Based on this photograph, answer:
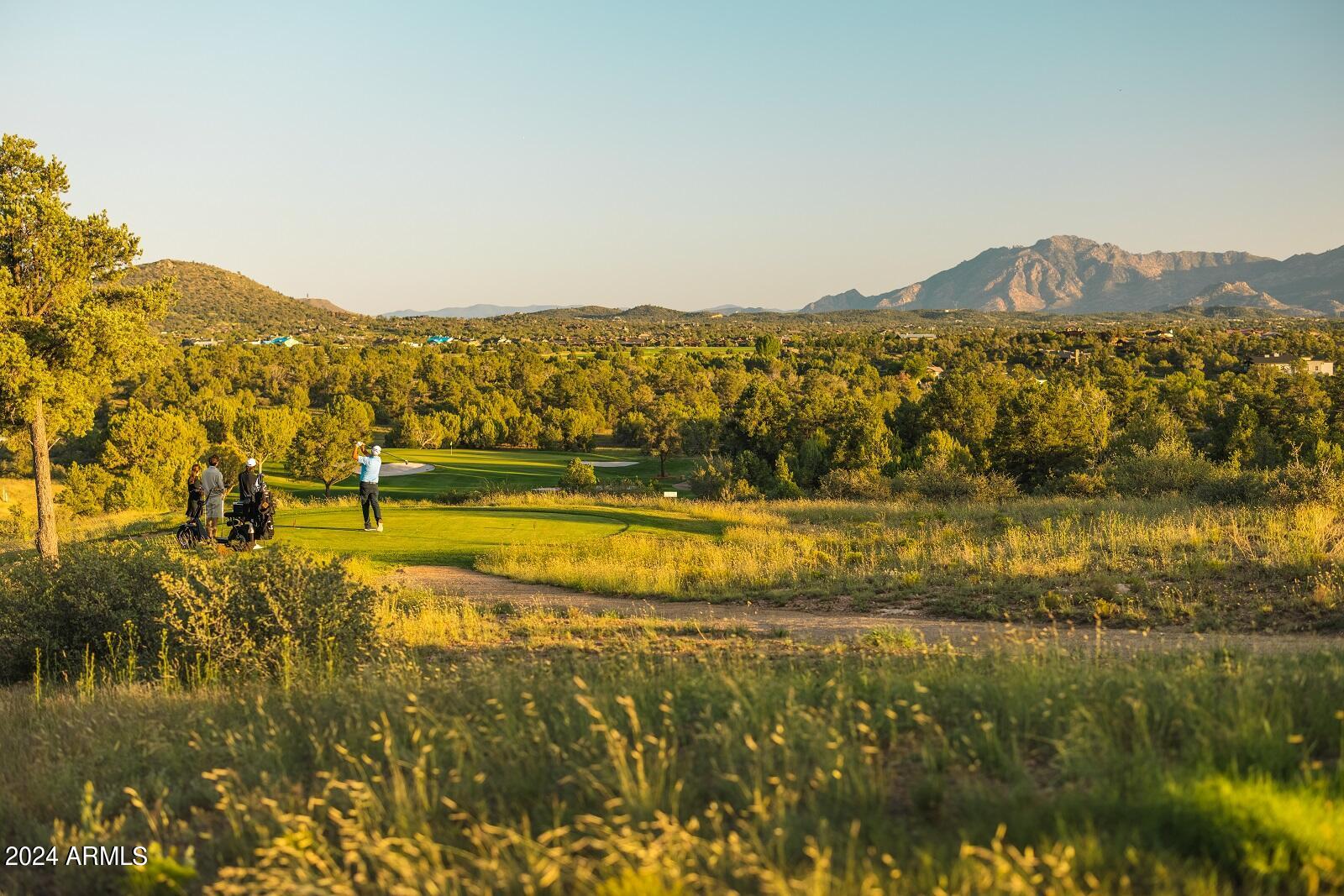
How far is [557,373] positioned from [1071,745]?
320 ft

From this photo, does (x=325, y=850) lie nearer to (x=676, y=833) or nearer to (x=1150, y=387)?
(x=676, y=833)

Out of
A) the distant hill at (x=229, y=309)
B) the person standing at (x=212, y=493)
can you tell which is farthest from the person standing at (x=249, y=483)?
the distant hill at (x=229, y=309)

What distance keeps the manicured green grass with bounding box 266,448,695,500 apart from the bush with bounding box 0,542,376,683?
112ft

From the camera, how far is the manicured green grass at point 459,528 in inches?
797

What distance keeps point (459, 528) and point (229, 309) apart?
165m

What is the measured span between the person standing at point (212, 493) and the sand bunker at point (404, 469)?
3968 centimetres

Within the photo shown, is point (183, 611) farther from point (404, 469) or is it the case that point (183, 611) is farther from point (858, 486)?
point (404, 469)

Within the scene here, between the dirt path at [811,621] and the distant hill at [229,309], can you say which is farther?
the distant hill at [229,309]

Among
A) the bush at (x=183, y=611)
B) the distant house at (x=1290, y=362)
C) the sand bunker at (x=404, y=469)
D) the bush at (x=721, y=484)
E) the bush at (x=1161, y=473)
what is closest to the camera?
the bush at (x=183, y=611)

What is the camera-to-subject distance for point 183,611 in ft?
32.7

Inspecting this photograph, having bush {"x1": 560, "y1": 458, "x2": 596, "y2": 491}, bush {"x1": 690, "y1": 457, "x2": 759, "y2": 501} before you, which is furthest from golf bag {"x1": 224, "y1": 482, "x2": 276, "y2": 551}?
bush {"x1": 560, "y1": 458, "x2": 596, "y2": 491}

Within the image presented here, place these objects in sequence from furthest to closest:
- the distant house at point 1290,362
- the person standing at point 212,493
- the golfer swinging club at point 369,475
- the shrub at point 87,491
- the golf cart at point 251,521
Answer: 1. the distant house at point 1290,362
2. the shrub at point 87,491
3. the golfer swinging club at point 369,475
4. the person standing at point 212,493
5. the golf cart at point 251,521

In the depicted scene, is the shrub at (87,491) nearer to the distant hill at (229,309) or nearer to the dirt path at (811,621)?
the dirt path at (811,621)

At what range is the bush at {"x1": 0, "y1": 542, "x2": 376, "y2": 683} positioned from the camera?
912 centimetres
